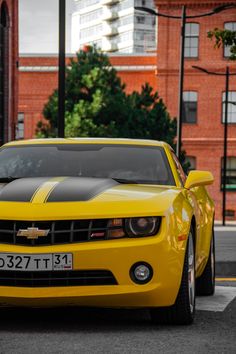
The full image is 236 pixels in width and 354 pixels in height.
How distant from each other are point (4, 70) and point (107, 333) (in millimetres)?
39020

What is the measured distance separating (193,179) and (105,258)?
1.84m

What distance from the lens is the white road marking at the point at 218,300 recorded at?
30.7 feet

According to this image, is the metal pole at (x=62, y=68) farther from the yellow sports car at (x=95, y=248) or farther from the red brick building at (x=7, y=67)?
the red brick building at (x=7, y=67)

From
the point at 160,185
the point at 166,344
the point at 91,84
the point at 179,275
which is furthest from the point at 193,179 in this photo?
the point at 91,84

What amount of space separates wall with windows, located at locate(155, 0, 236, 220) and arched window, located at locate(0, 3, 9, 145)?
17.8 metres

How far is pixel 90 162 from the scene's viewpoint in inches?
369

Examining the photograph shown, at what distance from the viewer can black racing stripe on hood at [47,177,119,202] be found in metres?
7.91

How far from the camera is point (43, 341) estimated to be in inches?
288

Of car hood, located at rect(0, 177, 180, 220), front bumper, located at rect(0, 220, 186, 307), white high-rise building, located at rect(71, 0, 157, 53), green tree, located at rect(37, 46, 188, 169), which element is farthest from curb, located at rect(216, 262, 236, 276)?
white high-rise building, located at rect(71, 0, 157, 53)

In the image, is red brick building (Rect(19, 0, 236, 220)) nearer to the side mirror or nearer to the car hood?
the side mirror

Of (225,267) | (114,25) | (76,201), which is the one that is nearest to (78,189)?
(76,201)

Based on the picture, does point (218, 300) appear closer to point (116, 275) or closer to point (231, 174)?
point (116, 275)

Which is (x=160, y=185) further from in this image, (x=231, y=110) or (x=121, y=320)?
(x=231, y=110)

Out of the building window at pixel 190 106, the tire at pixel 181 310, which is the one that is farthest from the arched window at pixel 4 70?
the tire at pixel 181 310
